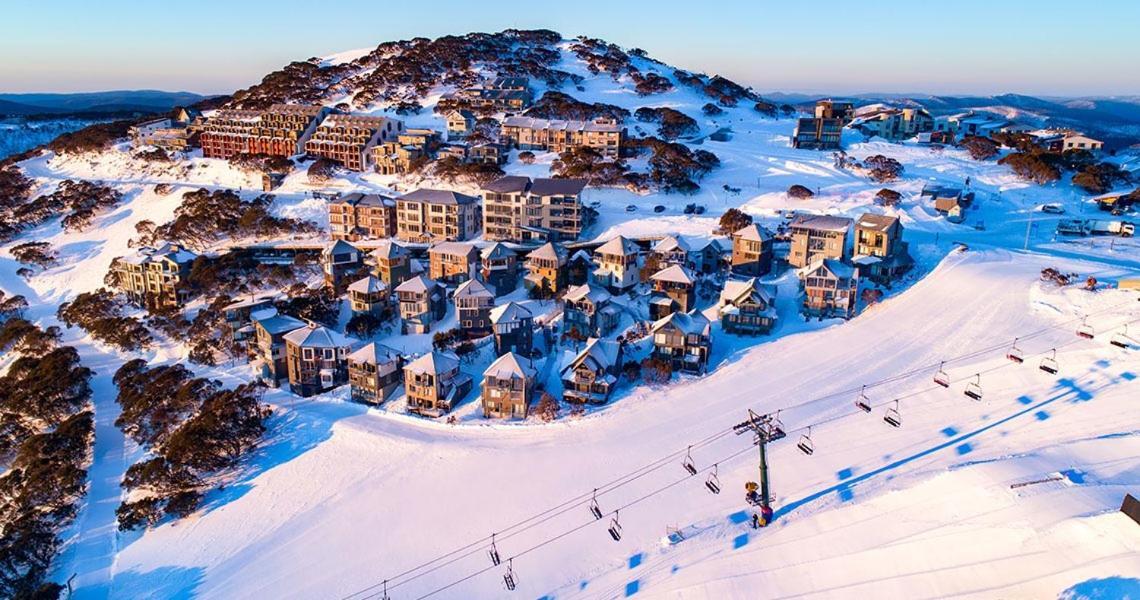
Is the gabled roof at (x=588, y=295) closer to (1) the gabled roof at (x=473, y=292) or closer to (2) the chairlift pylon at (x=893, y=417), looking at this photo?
(1) the gabled roof at (x=473, y=292)

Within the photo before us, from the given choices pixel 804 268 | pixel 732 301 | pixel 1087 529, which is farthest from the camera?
pixel 804 268

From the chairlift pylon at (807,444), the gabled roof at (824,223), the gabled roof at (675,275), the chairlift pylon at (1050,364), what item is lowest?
the chairlift pylon at (807,444)

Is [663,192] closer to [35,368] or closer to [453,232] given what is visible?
[453,232]

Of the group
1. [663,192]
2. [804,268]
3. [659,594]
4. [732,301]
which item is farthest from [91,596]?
[663,192]

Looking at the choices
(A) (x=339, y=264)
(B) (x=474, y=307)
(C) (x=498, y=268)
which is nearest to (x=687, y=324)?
(B) (x=474, y=307)

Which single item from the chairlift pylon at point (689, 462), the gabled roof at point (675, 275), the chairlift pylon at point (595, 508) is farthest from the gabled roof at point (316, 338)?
the chairlift pylon at point (689, 462)
